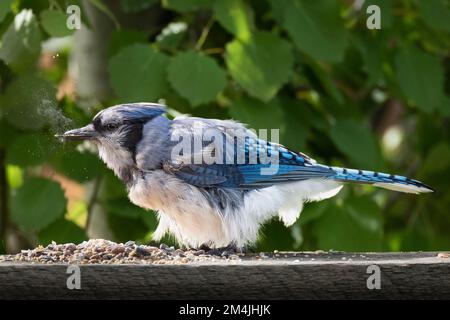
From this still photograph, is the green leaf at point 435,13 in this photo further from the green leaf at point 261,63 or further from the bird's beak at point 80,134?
the bird's beak at point 80,134

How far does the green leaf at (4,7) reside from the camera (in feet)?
11.1

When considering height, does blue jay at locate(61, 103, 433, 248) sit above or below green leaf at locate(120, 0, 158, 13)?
below

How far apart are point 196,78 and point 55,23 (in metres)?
0.55

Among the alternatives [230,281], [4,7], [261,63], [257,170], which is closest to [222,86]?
[261,63]

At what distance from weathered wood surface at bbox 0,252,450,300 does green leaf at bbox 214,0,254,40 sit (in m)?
1.59

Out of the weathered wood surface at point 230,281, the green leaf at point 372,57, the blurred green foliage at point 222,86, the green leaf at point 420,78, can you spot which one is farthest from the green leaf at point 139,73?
the weathered wood surface at point 230,281

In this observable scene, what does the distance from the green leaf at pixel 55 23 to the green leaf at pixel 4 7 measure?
0.52ft

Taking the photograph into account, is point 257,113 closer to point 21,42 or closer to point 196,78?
point 196,78

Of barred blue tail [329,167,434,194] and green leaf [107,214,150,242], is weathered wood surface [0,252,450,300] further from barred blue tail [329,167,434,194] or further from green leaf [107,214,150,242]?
green leaf [107,214,150,242]

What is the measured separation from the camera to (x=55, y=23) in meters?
3.52

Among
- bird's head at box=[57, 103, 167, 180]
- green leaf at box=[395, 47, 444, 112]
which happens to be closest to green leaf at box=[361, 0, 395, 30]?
green leaf at box=[395, 47, 444, 112]

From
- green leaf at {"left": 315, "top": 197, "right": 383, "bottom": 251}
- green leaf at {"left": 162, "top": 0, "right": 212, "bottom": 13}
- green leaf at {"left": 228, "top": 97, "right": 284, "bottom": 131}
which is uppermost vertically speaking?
green leaf at {"left": 162, "top": 0, "right": 212, "bottom": 13}

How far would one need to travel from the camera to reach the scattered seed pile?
248 centimetres
